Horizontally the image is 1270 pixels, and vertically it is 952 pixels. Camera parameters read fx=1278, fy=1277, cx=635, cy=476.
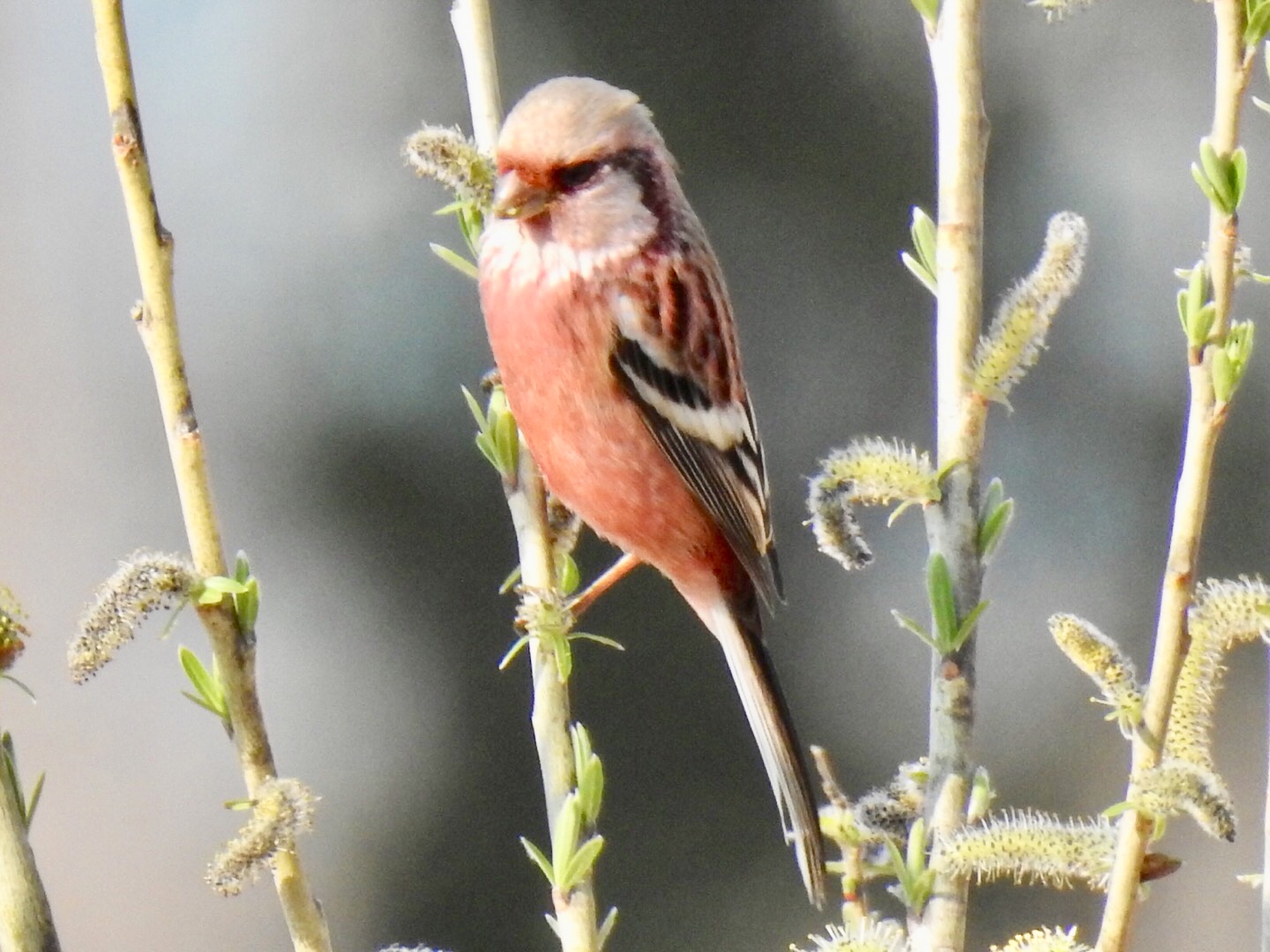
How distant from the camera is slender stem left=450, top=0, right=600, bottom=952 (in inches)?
19.2

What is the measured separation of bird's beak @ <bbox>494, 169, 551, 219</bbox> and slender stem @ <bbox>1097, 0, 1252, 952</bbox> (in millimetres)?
282

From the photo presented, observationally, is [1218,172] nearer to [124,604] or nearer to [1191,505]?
[1191,505]

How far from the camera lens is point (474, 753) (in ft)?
3.72

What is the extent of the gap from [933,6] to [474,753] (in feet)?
2.68

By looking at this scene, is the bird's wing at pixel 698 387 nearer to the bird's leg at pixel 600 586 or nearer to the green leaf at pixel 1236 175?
the bird's leg at pixel 600 586

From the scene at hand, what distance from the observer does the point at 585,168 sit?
0.63 meters

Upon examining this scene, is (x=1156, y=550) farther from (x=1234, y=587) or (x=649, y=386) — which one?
(x=1234, y=587)

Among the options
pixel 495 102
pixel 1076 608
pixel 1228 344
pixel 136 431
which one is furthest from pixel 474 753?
pixel 1228 344

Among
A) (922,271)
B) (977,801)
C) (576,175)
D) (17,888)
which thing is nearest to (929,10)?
(922,271)

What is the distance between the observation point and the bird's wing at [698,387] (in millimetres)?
737

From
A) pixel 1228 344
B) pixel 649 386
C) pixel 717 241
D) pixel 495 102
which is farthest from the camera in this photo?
pixel 717 241

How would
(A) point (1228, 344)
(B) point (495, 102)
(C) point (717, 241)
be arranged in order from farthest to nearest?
(C) point (717, 241) < (B) point (495, 102) < (A) point (1228, 344)

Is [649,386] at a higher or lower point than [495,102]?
lower

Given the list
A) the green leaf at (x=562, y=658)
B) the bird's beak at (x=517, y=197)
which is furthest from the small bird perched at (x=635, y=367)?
the green leaf at (x=562, y=658)
